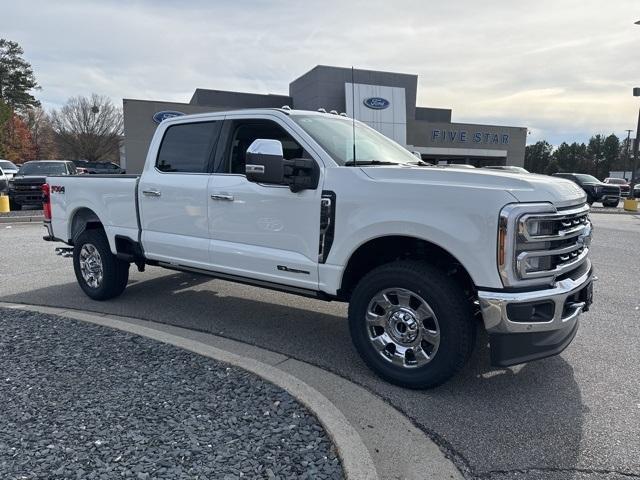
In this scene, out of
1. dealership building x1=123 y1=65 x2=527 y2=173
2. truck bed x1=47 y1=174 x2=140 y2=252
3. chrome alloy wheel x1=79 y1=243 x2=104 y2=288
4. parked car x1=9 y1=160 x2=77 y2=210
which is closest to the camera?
truck bed x1=47 y1=174 x2=140 y2=252

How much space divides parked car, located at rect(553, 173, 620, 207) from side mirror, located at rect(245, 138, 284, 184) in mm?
22640

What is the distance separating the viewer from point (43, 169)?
18047 millimetres

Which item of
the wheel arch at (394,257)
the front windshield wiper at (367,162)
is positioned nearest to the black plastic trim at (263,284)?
the wheel arch at (394,257)

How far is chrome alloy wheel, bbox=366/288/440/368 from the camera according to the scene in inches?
143

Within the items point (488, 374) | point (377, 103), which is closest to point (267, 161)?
point (488, 374)

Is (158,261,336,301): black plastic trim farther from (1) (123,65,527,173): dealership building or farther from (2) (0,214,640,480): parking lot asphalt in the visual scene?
(1) (123,65,527,173): dealership building

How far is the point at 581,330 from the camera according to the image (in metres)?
5.13

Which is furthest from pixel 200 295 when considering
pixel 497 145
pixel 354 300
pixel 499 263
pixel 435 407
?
pixel 497 145

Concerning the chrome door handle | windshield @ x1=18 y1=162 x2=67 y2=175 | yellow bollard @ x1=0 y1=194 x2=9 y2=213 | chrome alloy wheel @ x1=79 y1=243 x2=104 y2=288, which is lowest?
yellow bollard @ x1=0 y1=194 x2=9 y2=213

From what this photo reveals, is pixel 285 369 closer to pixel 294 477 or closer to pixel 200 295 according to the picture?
pixel 294 477

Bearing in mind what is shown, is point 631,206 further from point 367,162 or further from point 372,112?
point 367,162

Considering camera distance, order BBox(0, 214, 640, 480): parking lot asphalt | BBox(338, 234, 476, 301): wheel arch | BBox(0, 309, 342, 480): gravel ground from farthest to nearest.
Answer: BBox(338, 234, 476, 301): wheel arch < BBox(0, 214, 640, 480): parking lot asphalt < BBox(0, 309, 342, 480): gravel ground

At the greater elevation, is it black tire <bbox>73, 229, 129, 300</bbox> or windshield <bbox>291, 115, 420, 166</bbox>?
windshield <bbox>291, 115, 420, 166</bbox>

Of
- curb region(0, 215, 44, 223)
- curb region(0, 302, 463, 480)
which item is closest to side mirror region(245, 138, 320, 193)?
curb region(0, 302, 463, 480)
